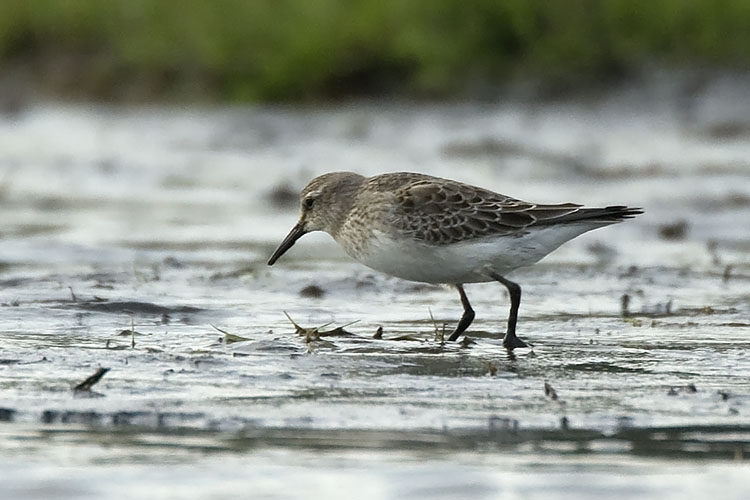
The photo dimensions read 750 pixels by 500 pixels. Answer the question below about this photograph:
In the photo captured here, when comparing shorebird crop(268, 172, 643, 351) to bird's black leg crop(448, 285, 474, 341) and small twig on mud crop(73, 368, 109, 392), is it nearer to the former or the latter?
bird's black leg crop(448, 285, 474, 341)

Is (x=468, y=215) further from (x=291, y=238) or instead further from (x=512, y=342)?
(x=291, y=238)

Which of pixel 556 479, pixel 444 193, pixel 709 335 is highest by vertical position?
pixel 444 193

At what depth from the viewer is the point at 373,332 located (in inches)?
305

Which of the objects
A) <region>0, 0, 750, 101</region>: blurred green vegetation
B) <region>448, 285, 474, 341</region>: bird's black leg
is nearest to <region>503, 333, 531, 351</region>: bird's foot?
<region>448, 285, 474, 341</region>: bird's black leg

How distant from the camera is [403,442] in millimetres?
5051

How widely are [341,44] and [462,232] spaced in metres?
12.7

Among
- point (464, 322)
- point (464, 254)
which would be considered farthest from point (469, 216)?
point (464, 322)

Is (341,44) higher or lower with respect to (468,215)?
higher

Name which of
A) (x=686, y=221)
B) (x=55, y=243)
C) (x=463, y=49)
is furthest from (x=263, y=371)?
(x=463, y=49)

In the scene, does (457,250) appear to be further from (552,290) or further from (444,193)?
(552,290)

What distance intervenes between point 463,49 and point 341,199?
1095 cm

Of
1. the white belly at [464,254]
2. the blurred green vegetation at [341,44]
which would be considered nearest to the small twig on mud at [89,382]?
the white belly at [464,254]

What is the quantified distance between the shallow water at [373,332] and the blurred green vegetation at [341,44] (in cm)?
101

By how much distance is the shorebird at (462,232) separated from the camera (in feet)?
24.5
